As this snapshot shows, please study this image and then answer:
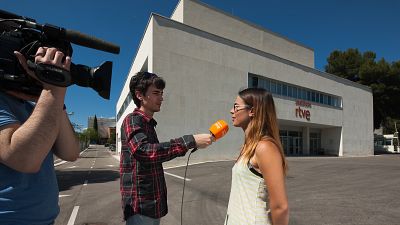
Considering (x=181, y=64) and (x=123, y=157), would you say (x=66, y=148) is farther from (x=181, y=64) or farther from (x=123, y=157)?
(x=181, y=64)

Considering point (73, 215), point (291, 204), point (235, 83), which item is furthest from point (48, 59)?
point (235, 83)

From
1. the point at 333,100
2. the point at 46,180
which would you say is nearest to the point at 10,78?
the point at 46,180

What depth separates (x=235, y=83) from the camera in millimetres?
27375

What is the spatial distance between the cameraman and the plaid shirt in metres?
0.72

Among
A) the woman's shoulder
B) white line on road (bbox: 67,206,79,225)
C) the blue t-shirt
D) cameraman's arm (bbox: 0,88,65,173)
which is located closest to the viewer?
cameraman's arm (bbox: 0,88,65,173)

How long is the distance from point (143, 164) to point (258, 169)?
0.85 m

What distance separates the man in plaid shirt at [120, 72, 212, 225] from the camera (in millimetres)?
2299

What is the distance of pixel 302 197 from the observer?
30.2 feet

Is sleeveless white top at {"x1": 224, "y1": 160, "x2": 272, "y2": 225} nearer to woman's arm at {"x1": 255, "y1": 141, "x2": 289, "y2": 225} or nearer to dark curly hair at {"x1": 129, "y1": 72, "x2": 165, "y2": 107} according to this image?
woman's arm at {"x1": 255, "y1": 141, "x2": 289, "y2": 225}

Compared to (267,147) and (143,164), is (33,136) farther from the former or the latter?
(267,147)

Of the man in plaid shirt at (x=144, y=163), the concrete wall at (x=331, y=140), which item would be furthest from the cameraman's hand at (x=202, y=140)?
the concrete wall at (x=331, y=140)

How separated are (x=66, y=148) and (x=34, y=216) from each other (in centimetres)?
43

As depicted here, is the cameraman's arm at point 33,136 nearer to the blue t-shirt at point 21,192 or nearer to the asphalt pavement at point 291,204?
the blue t-shirt at point 21,192

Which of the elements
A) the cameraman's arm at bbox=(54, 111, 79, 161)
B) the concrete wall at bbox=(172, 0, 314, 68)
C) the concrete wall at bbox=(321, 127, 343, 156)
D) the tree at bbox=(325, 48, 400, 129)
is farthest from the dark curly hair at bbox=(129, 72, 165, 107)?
the tree at bbox=(325, 48, 400, 129)
